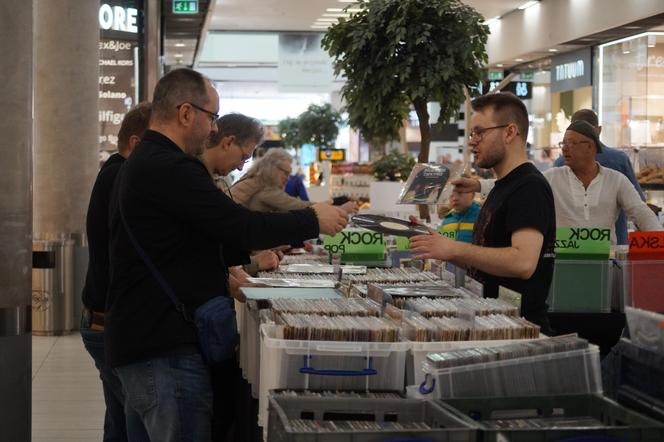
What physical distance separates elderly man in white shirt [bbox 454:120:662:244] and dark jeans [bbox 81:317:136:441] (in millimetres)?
2399

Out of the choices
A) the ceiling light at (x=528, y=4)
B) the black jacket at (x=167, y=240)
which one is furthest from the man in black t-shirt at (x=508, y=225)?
the ceiling light at (x=528, y=4)

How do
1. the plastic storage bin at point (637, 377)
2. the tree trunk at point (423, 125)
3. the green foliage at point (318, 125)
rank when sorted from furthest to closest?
the green foliage at point (318, 125) → the tree trunk at point (423, 125) → the plastic storage bin at point (637, 377)

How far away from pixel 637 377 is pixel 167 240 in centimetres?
138

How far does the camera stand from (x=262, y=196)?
7.59 m

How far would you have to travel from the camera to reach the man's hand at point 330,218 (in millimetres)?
3205

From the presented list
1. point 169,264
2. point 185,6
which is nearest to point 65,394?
point 169,264

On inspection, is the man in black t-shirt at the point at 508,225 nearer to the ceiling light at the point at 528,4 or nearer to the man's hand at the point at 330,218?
the man's hand at the point at 330,218

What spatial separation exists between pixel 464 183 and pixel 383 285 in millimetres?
973

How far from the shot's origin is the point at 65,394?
7.04 metres

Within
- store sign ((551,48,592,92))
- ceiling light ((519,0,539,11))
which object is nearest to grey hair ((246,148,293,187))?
store sign ((551,48,592,92))

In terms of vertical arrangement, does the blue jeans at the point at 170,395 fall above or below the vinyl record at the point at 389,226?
below

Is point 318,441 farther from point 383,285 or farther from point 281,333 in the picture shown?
point 383,285

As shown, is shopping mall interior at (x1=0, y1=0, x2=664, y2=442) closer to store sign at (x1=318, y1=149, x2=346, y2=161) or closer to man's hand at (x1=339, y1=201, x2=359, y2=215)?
man's hand at (x1=339, y1=201, x2=359, y2=215)

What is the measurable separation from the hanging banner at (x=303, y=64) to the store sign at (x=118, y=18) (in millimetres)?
11686
